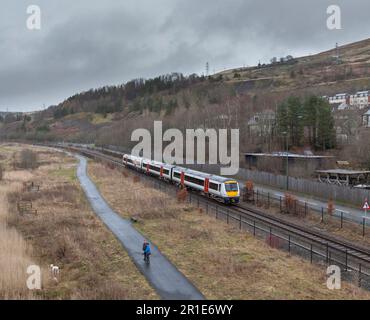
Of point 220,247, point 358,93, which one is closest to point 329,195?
point 220,247

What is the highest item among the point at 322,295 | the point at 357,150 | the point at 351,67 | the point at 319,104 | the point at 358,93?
the point at 351,67

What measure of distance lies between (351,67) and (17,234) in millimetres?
195161

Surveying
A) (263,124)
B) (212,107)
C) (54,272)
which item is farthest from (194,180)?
(212,107)

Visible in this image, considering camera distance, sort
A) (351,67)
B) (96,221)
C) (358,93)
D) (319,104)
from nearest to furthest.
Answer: (96,221) → (319,104) → (358,93) → (351,67)

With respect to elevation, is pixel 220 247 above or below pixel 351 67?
below

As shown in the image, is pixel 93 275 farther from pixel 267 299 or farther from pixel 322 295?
pixel 322 295

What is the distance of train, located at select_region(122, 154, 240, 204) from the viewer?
130 ft

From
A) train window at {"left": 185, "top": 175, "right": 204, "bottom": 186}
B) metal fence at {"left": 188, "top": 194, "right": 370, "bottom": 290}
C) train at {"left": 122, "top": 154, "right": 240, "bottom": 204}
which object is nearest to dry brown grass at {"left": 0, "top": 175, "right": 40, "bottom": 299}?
metal fence at {"left": 188, "top": 194, "right": 370, "bottom": 290}

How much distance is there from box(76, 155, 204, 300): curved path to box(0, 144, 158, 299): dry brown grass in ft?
1.52

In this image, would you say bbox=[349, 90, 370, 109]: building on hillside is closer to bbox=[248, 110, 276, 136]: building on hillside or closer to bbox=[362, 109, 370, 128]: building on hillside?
bbox=[362, 109, 370, 128]: building on hillside

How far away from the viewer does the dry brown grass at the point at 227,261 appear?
18766 mm

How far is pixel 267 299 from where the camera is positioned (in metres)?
17.7

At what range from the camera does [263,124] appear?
7594 centimetres

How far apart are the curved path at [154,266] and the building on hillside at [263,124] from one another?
143 ft
